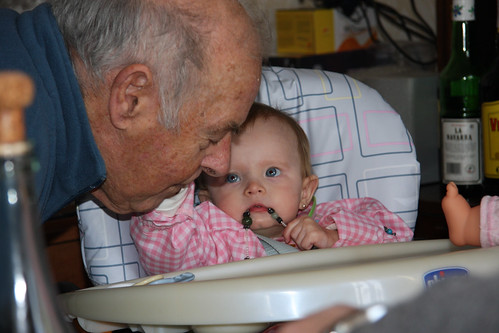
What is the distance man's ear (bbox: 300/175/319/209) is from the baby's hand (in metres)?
0.08

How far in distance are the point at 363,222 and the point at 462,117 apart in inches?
16.9

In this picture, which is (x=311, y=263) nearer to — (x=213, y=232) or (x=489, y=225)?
(x=489, y=225)

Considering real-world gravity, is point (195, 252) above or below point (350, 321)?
below

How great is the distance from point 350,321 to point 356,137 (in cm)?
99

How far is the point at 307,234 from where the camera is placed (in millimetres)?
1267

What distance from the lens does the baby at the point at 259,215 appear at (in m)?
1.20

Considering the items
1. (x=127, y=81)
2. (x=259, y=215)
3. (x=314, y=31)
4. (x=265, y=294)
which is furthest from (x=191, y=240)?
(x=314, y=31)

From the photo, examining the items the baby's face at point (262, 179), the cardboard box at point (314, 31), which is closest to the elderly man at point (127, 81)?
the baby's face at point (262, 179)

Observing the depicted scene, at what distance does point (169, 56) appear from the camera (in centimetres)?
94

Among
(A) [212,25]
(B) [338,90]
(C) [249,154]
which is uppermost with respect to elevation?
(A) [212,25]

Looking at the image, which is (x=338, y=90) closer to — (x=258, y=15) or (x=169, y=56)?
(x=258, y=15)

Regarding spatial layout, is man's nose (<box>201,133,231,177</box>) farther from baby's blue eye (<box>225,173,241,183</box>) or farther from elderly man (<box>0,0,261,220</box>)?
baby's blue eye (<box>225,173,241,183</box>)

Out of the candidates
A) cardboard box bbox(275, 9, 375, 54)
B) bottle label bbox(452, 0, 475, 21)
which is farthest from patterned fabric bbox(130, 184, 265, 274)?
cardboard box bbox(275, 9, 375, 54)

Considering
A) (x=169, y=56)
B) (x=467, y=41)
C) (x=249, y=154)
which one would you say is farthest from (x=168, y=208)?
(x=467, y=41)
